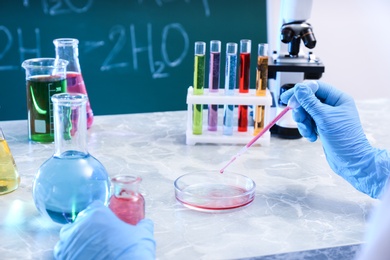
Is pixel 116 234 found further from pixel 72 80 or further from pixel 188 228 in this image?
pixel 72 80

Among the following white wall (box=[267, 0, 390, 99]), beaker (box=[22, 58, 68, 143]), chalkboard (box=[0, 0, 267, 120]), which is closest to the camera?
beaker (box=[22, 58, 68, 143])

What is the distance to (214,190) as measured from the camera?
4.85 ft

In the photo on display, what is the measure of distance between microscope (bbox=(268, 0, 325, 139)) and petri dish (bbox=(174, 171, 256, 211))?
0.50 m

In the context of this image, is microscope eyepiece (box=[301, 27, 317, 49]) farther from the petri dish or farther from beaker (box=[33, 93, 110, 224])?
beaker (box=[33, 93, 110, 224])

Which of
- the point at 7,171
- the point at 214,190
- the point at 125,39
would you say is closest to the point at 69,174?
the point at 7,171

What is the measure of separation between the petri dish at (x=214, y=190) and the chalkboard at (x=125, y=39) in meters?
1.85

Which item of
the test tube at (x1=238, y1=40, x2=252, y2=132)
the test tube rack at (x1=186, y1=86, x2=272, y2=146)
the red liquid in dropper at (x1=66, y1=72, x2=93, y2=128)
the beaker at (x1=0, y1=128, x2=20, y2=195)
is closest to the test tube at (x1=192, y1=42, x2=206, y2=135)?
the test tube rack at (x1=186, y1=86, x2=272, y2=146)

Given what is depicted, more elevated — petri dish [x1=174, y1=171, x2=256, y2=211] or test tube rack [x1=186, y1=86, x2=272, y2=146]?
test tube rack [x1=186, y1=86, x2=272, y2=146]

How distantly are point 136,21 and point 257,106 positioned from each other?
157 centimetres

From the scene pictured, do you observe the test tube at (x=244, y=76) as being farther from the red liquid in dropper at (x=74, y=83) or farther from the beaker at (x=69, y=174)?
the beaker at (x=69, y=174)

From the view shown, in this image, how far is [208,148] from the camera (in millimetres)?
1829

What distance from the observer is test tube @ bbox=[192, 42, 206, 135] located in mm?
1825

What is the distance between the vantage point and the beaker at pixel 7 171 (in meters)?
1.40

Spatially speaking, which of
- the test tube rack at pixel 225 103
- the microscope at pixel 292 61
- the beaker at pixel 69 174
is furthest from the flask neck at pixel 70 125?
the microscope at pixel 292 61
